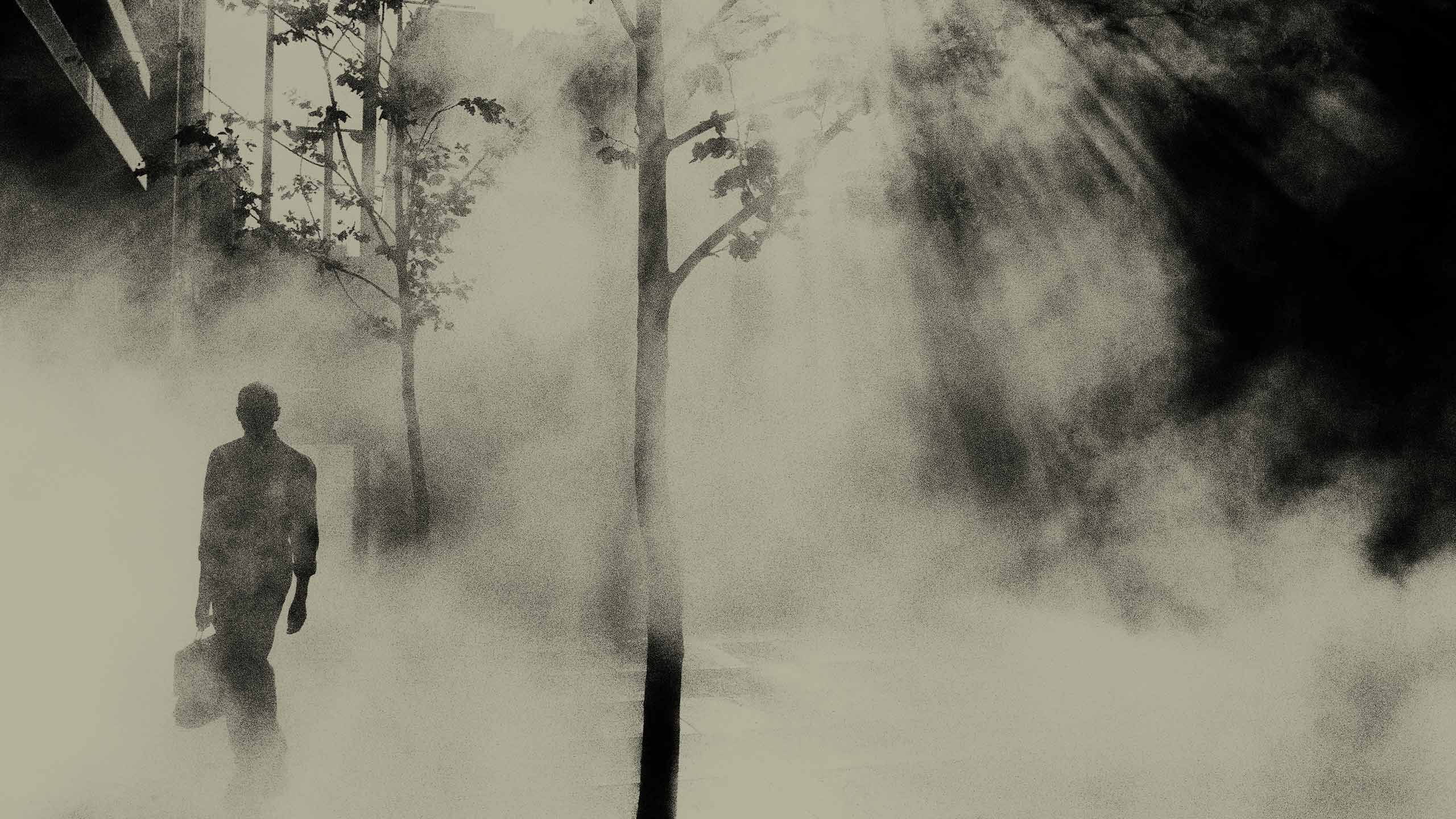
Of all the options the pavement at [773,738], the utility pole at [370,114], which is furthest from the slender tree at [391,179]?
the pavement at [773,738]

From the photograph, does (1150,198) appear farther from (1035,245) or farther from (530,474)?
(530,474)

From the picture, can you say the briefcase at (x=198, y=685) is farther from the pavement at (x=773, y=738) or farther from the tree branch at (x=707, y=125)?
the tree branch at (x=707, y=125)

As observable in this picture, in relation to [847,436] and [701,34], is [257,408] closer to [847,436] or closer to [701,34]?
[701,34]

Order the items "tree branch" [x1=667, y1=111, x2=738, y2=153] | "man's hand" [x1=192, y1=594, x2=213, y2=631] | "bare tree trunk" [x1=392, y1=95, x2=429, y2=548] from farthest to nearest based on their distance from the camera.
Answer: "bare tree trunk" [x1=392, y1=95, x2=429, y2=548], "man's hand" [x1=192, y1=594, x2=213, y2=631], "tree branch" [x1=667, y1=111, x2=738, y2=153]

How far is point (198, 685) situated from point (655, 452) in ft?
7.08

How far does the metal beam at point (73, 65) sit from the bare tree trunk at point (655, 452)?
2311mm

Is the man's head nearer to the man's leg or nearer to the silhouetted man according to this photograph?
the silhouetted man

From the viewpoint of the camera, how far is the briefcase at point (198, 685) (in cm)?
475

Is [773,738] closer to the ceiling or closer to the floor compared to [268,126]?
closer to the floor

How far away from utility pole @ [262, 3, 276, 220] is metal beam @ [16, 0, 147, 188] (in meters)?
1.19

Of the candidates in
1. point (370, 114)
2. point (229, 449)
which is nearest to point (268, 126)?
point (370, 114)

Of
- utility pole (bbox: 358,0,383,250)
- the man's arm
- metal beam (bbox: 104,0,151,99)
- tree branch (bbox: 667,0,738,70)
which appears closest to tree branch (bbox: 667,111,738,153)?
tree branch (bbox: 667,0,738,70)

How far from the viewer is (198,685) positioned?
478 cm

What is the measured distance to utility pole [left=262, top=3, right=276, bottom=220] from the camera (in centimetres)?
1028
